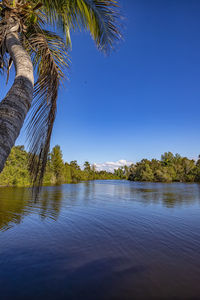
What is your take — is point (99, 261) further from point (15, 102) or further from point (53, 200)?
point (53, 200)

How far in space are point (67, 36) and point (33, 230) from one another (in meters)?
5.12

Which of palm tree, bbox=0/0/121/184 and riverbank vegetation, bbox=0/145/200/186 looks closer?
palm tree, bbox=0/0/121/184

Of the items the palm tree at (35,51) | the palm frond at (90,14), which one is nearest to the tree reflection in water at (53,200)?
the palm tree at (35,51)

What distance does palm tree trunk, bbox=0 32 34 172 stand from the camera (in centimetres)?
Answer: 120

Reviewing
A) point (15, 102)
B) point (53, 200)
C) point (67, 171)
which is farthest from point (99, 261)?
point (67, 171)

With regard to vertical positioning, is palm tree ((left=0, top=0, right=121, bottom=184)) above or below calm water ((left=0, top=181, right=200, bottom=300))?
above

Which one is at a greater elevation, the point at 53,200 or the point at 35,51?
the point at 35,51

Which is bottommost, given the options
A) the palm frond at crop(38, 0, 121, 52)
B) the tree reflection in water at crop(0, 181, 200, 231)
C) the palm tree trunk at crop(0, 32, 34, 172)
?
the tree reflection in water at crop(0, 181, 200, 231)

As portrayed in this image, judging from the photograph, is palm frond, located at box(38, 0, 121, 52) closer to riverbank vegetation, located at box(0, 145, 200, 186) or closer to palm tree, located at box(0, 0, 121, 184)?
palm tree, located at box(0, 0, 121, 184)

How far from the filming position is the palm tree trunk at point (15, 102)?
3.94 ft

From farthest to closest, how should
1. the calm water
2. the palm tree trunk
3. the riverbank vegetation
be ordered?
the riverbank vegetation, the calm water, the palm tree trunk

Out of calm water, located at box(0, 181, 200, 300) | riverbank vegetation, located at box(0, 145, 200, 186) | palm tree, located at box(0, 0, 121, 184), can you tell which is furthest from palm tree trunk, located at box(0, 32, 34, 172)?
riverbank vegetation, located at box(0, 145, 200, 186)

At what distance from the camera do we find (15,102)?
55.4 inches

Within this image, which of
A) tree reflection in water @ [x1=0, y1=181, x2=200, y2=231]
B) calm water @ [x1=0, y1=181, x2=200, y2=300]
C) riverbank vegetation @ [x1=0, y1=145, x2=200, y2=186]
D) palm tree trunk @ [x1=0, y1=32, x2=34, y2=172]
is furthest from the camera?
riverbank vegetation @ [x1=0, y1=145, x2=200, y2=186]
